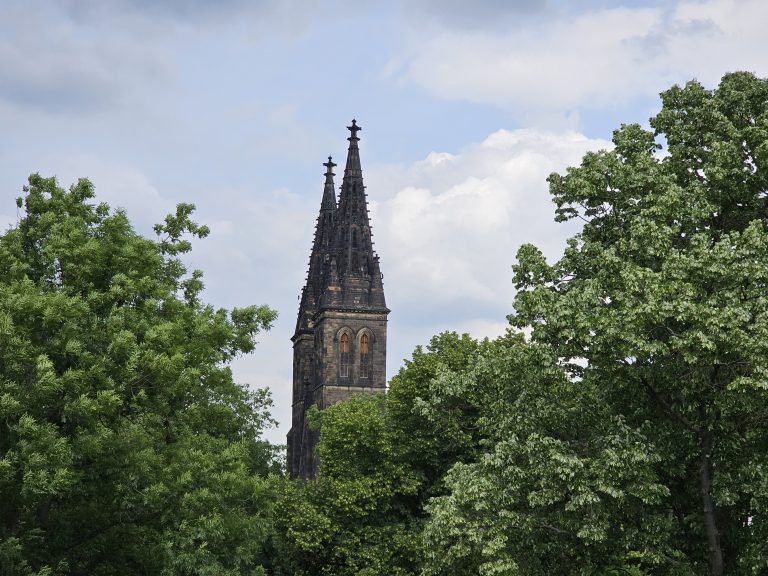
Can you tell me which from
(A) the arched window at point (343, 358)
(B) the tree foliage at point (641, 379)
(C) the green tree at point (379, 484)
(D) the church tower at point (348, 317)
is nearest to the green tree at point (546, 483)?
(B) the tree foliage at point (641, 379)

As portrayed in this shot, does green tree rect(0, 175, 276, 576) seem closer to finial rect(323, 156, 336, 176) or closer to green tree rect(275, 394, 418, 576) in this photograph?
green tree rect(275, 394, 418, 576)

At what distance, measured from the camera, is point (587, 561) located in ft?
100

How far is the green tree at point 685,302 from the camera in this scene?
27.7 meters

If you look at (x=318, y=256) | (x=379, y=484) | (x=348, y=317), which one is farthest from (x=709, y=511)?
(x=318, y=256)

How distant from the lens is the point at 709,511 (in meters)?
29.2

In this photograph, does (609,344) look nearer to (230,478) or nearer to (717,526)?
(717,526)

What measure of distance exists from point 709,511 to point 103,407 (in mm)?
13471

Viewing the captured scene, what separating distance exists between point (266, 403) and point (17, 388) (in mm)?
42315

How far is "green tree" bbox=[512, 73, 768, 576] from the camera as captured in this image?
27703 mm

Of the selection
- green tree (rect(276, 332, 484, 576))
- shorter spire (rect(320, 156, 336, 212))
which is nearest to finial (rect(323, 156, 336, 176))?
shorter spire (rect(320, 156, 336, 212))

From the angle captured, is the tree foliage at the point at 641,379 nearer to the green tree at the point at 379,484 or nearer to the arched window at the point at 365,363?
the green tree at the point at 379,484

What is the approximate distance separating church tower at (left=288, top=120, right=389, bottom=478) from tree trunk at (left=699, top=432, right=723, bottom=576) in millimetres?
74575

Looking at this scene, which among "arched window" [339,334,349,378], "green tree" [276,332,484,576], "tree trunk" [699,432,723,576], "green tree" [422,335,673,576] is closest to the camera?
"green tree" [422,335,673,576]

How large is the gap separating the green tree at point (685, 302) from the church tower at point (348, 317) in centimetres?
7175
